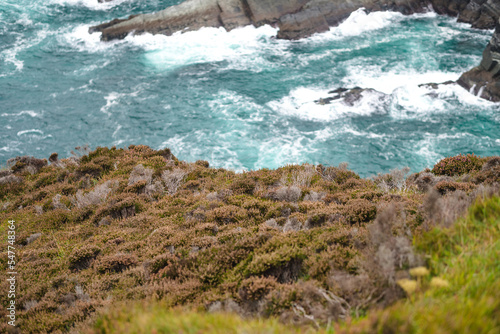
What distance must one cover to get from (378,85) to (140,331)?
119 feet

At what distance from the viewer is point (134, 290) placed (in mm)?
8148

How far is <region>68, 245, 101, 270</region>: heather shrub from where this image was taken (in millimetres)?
10422

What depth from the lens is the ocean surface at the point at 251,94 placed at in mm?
30391

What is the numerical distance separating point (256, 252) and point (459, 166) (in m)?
11.6

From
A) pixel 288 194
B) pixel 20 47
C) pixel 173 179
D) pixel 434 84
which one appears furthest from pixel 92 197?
pixel 20 47

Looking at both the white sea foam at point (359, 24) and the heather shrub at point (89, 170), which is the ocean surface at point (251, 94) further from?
the heather shrub at point (89, 170)

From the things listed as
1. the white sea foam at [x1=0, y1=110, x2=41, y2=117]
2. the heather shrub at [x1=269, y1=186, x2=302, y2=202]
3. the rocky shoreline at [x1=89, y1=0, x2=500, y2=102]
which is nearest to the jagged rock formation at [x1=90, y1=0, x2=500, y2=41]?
the rocky shoreline at [x1=89, y1=0, x2=500, y2=102]

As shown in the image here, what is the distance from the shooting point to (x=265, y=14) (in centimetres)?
4878

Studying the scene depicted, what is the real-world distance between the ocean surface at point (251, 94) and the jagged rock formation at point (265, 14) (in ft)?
4.66

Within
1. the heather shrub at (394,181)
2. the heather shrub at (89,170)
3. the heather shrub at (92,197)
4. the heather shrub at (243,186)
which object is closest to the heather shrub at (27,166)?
the heather shrub at (89,170)

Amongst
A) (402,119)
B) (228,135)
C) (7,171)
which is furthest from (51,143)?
(402,119)

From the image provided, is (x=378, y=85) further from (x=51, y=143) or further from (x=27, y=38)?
(x=27, y=38)

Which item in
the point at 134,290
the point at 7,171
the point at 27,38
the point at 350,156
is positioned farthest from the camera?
the point at 27,38

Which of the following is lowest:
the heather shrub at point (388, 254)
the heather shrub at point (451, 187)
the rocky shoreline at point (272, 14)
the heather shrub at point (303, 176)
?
the heather shrub at point (303, 176)
